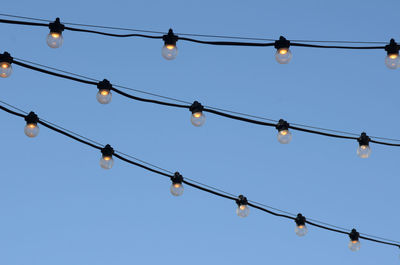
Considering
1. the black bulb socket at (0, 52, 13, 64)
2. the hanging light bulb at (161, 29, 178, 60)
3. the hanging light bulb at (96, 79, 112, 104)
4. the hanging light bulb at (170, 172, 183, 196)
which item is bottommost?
the black bulb socket at (0, 52, 13, 64)

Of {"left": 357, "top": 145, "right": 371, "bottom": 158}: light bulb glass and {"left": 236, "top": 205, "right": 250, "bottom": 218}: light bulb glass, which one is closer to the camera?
{"left": 357, "top": 145, "right": 371, "bottom": 158}: light bulb glass

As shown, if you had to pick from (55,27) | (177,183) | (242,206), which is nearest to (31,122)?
(55,27)

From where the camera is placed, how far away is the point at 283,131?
761 centimetres

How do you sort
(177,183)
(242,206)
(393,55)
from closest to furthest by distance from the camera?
(393,55) < (177,183) < (242,206)

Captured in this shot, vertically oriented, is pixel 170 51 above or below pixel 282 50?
below

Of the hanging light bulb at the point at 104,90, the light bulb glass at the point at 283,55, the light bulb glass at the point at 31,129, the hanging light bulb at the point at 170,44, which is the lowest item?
the light bulb glass at the point at 31,129

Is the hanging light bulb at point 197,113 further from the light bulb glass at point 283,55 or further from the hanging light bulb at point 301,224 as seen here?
the hanging light bulb at point 301,224

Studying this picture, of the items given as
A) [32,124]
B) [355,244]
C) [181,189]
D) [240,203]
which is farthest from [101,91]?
[355,244]

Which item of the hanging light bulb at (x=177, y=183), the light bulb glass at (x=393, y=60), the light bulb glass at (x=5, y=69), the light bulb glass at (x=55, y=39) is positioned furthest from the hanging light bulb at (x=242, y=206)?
the light bulb glass at (x=5, y=69)

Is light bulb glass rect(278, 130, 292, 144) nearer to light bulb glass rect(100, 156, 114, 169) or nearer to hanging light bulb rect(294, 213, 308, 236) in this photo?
hanging light bulb rect(294, 213, 308, 236)

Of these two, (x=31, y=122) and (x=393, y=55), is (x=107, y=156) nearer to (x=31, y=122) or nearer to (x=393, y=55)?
(x=31, y=122)

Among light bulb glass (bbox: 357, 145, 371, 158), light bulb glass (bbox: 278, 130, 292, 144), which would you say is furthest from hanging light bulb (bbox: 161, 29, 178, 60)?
light bulb glass (bbox: 357, 145, 371, 158)

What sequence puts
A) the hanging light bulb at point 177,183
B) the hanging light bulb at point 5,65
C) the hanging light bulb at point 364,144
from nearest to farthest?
the hanging light bulb at point 5,65 → the hanging light bulb at point 364,144 → the hanging light bulb at point 177,183

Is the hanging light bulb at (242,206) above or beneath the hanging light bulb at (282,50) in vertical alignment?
beneath
